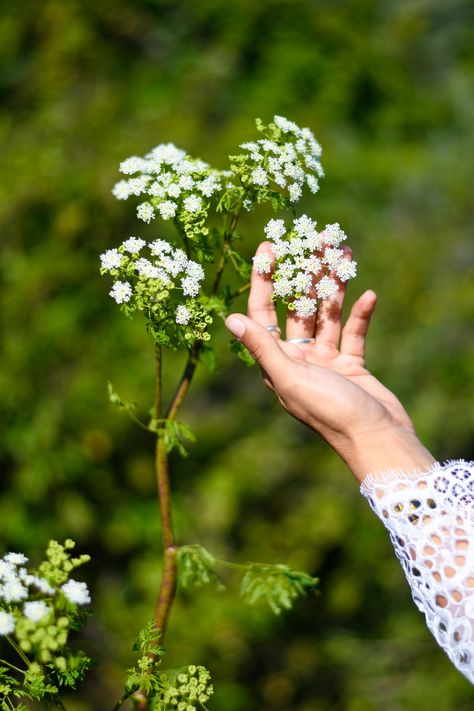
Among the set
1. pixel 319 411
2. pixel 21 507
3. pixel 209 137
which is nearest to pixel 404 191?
pixel 209 137

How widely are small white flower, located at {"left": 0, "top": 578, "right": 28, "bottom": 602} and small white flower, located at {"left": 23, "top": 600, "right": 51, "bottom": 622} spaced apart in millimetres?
23

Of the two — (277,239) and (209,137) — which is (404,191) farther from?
(277,239)

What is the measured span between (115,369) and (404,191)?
282 centimetres

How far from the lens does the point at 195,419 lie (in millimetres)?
3920

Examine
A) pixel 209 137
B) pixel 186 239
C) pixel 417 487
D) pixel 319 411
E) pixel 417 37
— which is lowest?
pixel 417 487

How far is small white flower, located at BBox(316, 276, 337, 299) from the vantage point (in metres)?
1.65

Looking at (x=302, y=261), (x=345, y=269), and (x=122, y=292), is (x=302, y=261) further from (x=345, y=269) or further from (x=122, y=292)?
(x=122, y=292)

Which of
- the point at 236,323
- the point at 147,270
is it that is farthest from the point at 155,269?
the point at 236,323

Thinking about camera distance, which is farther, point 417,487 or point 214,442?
point 214,442

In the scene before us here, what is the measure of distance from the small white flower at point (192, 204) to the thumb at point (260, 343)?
0.89 feet

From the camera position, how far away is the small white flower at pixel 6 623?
3.95 ft

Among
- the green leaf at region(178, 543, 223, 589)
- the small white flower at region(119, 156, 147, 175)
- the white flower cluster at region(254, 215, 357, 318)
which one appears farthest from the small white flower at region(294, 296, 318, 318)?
the green leaf at region(178, 543, 223, 589)

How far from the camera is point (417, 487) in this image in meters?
1.56

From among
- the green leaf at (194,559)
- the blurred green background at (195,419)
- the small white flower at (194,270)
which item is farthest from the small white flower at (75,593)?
the blurred green background at (195,419)
